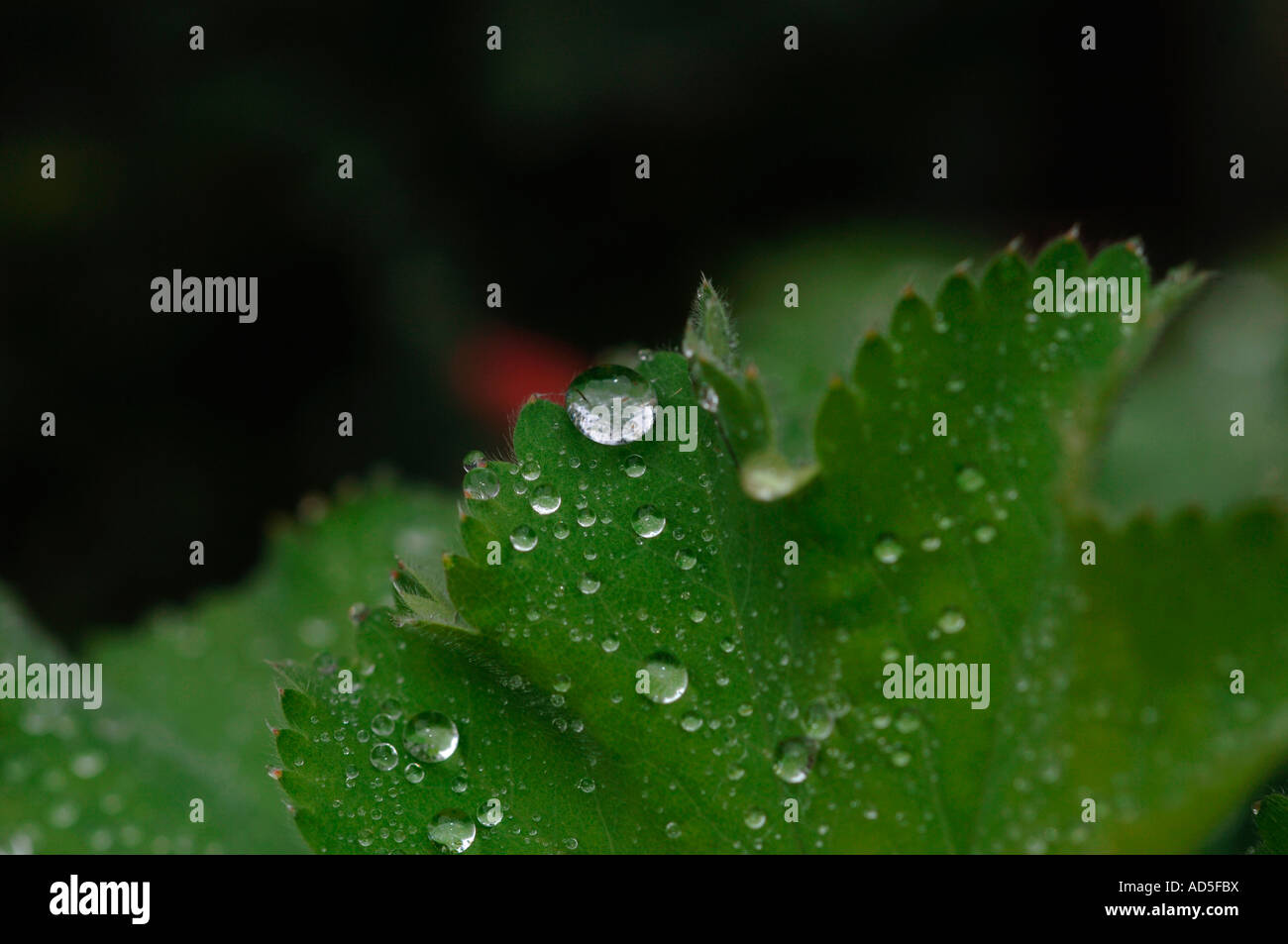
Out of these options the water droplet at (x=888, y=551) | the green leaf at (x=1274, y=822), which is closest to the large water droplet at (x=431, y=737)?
the water droplet at (x=888, y=551)

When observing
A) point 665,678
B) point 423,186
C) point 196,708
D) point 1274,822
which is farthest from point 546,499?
point 423,186

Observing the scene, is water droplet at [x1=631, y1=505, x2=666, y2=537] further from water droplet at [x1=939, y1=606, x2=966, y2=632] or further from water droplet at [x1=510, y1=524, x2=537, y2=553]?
water droplet at [x1=939, y1=606, x2=966, y2=632]

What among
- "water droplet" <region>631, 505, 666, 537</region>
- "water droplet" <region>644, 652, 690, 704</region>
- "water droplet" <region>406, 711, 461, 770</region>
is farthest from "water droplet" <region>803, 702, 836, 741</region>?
"water droplet" <region>406, 711, 461, 770</region>

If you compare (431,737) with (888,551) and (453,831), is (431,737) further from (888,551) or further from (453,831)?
(888,551)

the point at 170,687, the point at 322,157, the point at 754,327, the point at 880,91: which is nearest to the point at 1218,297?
the point at 880,91

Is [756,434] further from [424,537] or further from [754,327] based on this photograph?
[754,327]

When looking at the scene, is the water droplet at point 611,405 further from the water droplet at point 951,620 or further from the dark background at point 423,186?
the dark background at point 423,186

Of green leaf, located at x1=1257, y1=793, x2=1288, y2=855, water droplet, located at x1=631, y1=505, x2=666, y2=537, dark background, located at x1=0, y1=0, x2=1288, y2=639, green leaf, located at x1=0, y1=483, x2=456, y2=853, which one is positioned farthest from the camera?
dark background, located at x1=0, y1=0, x2=1288, y2=639
